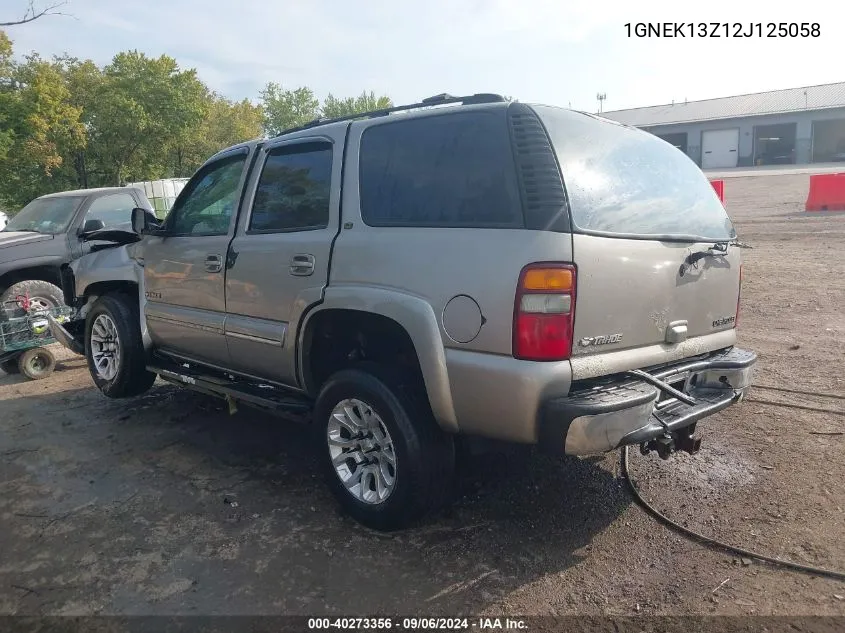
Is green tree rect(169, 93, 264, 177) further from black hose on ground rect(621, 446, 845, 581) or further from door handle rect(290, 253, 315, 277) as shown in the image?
black hose on ground rect(621, 446, 845, 581)

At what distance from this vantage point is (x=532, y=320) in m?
2.76

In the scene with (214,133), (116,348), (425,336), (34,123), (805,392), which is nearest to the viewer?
(425,336)

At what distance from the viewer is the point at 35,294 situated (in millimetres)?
7984

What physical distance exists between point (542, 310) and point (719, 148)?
57515mm

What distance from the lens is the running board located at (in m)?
3.88

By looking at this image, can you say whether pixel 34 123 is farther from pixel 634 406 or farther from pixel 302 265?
pixel 634 406

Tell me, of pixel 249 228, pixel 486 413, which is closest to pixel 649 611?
pixel 486 413

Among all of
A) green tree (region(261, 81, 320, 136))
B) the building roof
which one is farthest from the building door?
green tree (region(261, 81, 320, 136))

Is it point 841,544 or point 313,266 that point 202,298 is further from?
point 841,544

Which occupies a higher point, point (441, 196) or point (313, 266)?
point (441, 196)

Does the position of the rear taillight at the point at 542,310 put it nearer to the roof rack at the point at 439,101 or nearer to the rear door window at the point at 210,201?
the roof rack at the point at 439,101

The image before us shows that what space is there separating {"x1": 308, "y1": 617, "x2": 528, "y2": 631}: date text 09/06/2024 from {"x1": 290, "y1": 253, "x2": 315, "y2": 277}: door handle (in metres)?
1.79

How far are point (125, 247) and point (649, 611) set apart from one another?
4805 mm

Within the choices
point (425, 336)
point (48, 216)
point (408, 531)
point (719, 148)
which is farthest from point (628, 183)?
point (719, 148)
